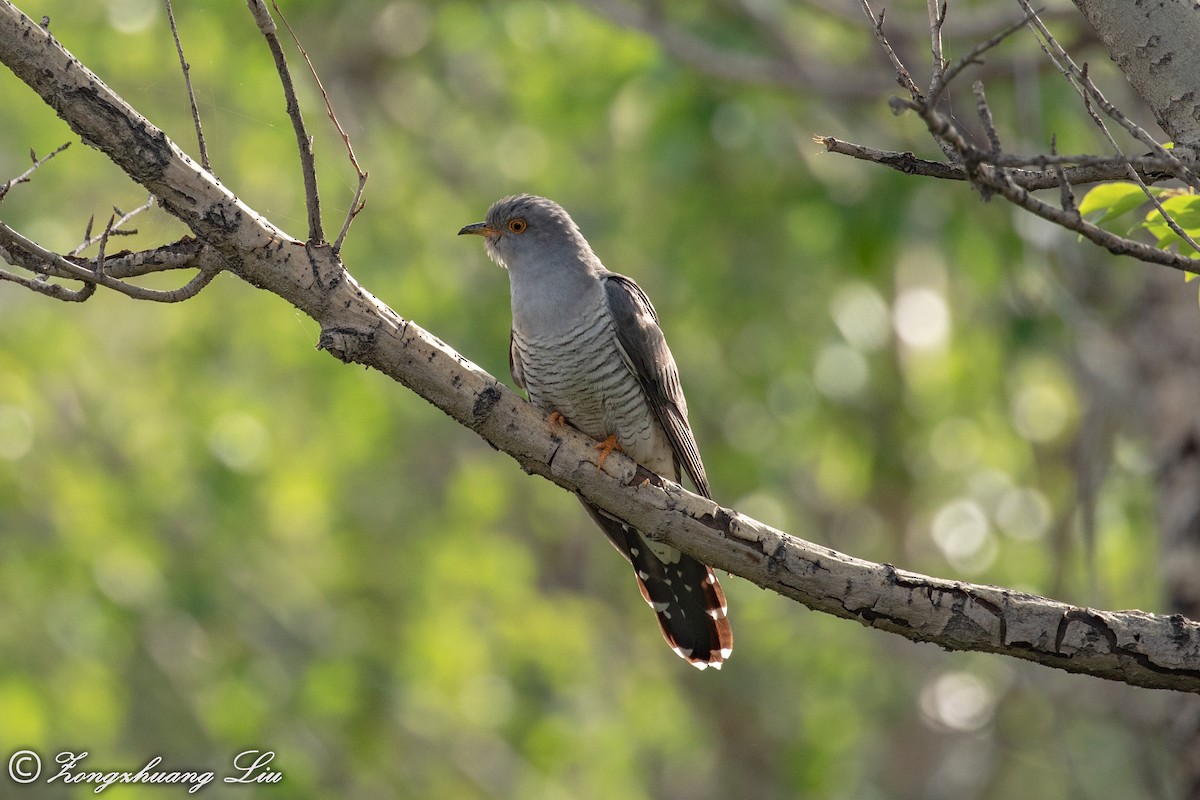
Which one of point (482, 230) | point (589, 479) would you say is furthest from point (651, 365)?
point (589, 479)

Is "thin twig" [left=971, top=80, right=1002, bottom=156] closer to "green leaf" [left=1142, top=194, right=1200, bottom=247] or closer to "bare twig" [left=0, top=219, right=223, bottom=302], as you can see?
"green leaf" [left=1142, top=194, right=1200, bottom=247]

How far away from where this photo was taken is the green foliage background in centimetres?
591

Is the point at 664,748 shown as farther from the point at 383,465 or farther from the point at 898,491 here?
the point at 383,465

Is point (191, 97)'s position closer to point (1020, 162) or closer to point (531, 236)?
point (1020, 162)

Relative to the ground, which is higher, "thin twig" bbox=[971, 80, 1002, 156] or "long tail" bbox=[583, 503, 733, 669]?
"long tail" bbox=[583, 503, 733, 669]

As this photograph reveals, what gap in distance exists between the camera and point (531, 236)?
158 inches

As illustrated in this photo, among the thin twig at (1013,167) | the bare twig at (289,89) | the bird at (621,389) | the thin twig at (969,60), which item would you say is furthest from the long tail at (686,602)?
the thin twig at (969,60)

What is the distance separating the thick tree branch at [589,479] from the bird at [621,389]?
919mm

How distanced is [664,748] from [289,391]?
381 centimetres

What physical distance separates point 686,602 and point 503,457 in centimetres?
537

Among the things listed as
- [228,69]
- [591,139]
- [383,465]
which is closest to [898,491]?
[591,139]

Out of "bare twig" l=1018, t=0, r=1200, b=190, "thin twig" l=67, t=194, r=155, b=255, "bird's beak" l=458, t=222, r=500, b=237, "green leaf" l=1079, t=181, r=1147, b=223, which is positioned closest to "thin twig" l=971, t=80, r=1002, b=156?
"bare twig" l=1018, t=0, r=1200, b=190

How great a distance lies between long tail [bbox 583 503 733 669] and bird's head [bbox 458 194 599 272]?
925 mm

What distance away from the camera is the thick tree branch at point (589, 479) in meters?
2.16
